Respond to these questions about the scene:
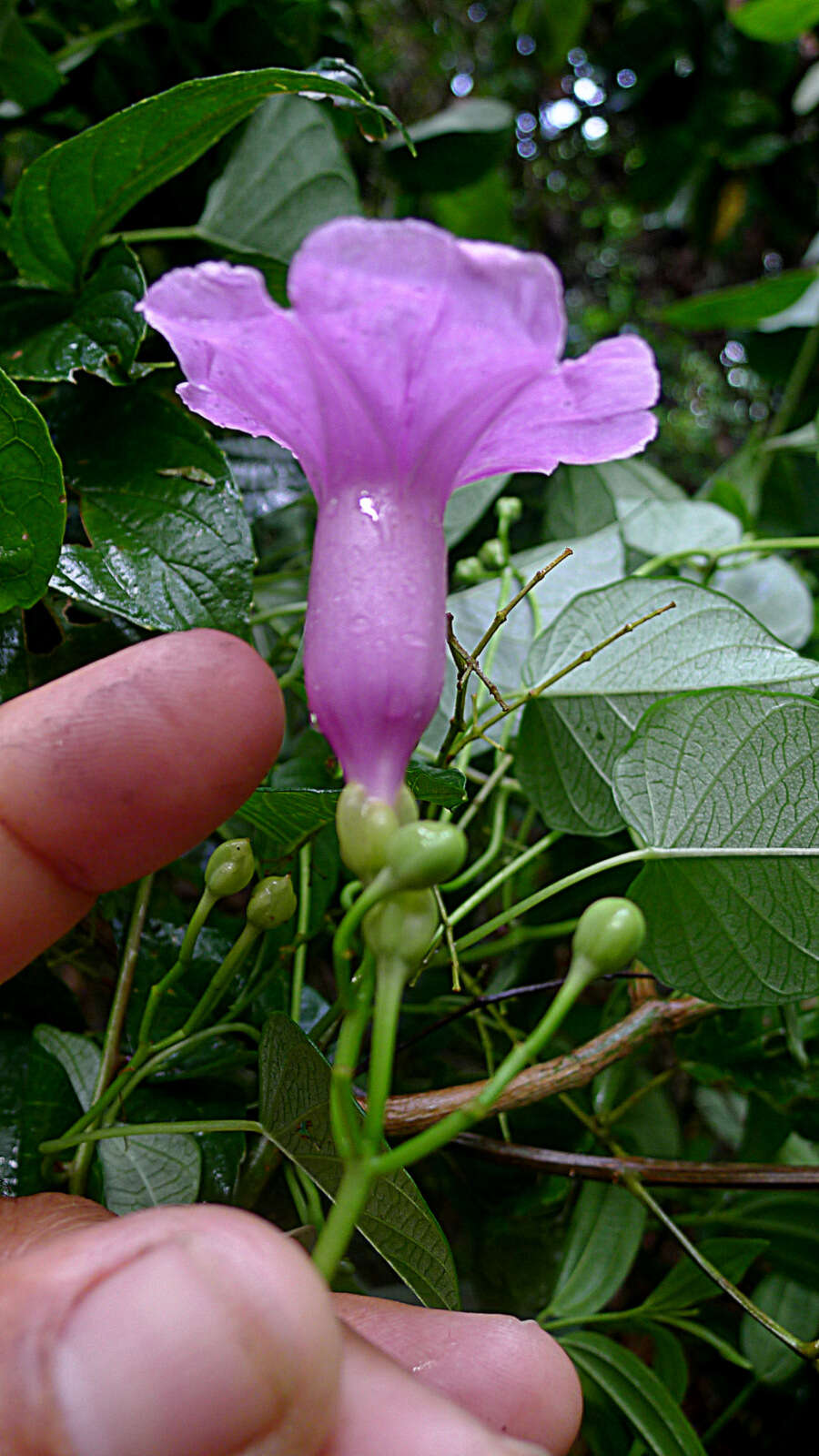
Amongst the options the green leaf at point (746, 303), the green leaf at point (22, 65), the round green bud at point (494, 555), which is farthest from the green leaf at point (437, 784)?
the green leaf at point (746, 303)

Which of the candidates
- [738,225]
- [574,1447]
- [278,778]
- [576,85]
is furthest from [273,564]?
[576,85]

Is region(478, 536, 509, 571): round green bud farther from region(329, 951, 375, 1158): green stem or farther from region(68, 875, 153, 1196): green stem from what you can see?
region(329, 951, 375, 1158): green stem

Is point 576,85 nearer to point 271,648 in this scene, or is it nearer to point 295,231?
point 295,231

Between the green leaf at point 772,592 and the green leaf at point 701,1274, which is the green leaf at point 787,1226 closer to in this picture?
the green leaf at point 701,1274

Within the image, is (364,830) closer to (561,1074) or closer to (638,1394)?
(561,1074)

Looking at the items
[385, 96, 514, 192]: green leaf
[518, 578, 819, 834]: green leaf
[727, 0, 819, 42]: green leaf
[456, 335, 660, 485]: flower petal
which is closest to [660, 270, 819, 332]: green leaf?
[727, 0, 819, 42]: green leaf
